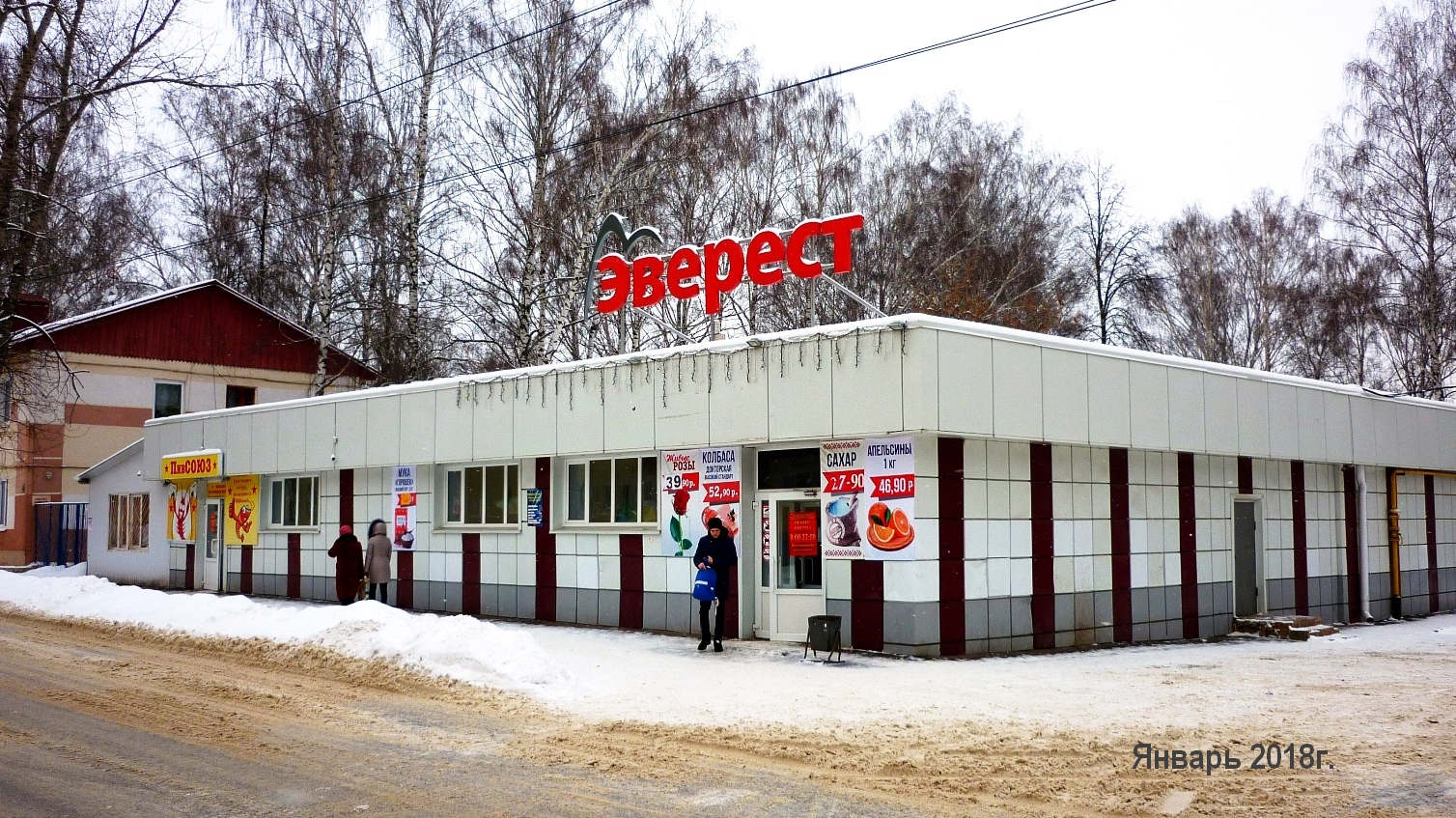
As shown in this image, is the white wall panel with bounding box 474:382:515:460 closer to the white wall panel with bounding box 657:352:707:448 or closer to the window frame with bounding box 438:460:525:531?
the window frame with bounding box 438:460:525:531

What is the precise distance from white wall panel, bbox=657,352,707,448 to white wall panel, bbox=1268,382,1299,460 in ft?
32.1

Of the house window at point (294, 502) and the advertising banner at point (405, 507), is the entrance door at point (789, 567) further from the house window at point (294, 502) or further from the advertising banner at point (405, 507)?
the house window at point (294, 502)

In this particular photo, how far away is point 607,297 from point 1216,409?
1019 centimetres

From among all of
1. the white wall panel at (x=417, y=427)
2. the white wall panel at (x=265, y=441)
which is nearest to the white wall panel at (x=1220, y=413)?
the white wall panel at (x=417, y=427)

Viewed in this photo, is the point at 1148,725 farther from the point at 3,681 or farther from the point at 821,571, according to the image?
the point at 3,681

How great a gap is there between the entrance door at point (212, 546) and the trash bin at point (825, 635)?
17184mm

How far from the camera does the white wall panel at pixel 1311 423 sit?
20266 millimetres

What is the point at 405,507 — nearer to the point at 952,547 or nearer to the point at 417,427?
the point at 417,427

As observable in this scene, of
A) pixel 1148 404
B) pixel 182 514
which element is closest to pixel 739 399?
pixel 1148 404

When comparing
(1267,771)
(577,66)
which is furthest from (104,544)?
(1267,771)

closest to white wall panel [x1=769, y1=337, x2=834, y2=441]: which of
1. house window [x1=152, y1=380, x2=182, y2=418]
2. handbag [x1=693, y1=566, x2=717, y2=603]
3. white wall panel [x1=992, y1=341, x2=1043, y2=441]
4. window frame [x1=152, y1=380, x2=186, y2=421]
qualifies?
Answer: handbag [x1=693, y1=566, x2=717, y2=603]

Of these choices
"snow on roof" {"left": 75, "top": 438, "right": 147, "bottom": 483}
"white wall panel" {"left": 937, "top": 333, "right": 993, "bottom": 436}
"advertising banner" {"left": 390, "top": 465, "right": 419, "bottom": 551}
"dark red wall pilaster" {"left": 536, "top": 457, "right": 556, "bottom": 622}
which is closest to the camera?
"white wall panel" {"left": 937, "top": 333, "right": 993, "bottom": 436}

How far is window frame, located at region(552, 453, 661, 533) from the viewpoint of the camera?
18.0m

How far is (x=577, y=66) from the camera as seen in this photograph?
2969cm
